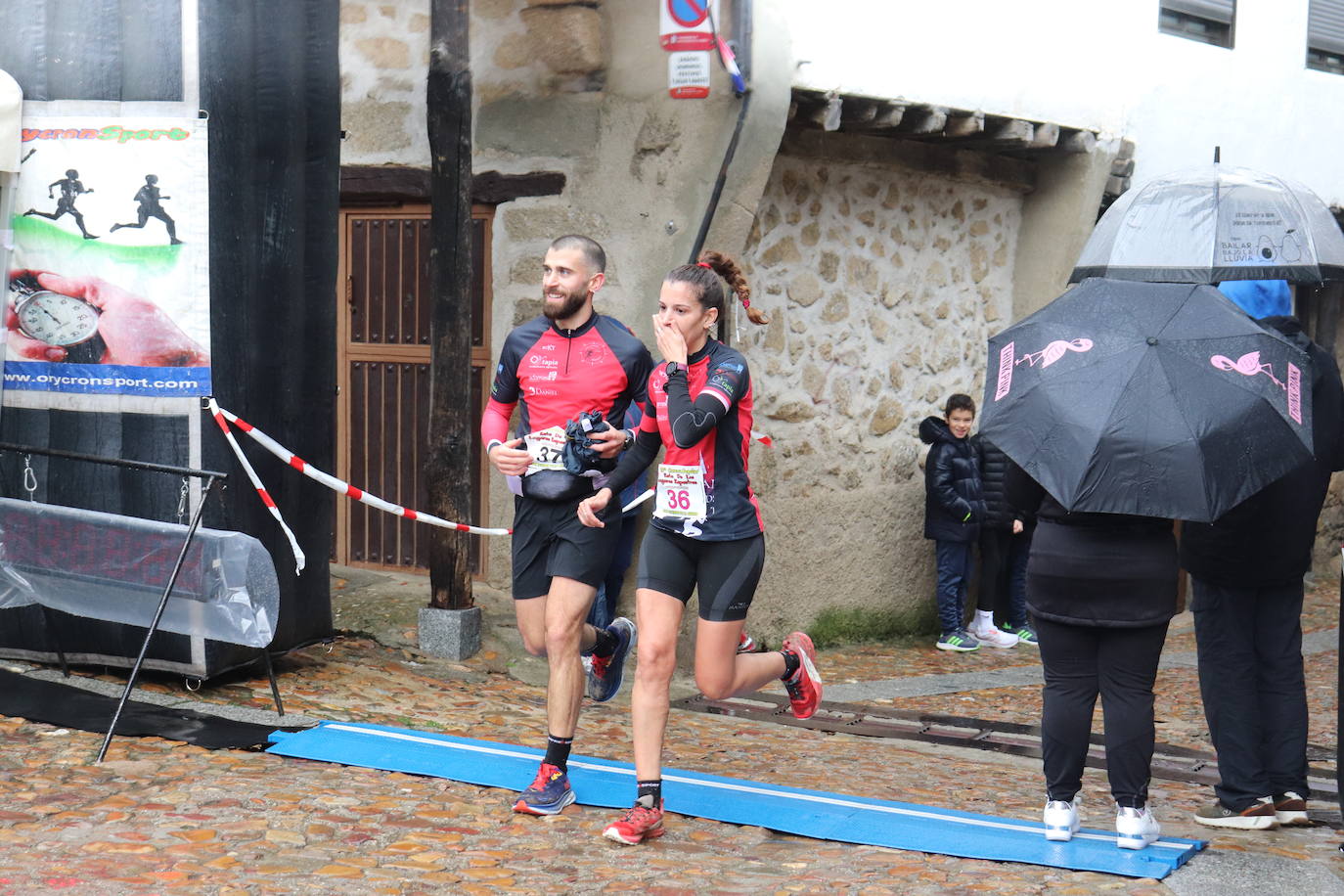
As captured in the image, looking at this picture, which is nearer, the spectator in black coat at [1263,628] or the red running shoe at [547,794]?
the red running shoe at [547,794]

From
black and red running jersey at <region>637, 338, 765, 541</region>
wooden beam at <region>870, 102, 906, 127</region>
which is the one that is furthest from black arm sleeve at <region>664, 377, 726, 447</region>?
wooden beam at <region>870, 102, 906, 127</region>

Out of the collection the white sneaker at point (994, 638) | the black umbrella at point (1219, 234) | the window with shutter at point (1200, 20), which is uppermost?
the window with shutter at point (1200, 20)

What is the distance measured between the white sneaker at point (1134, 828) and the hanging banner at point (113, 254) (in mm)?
3908

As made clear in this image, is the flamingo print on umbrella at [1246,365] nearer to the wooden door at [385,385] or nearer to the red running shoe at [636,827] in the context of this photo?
the red running shoe at [636,827]

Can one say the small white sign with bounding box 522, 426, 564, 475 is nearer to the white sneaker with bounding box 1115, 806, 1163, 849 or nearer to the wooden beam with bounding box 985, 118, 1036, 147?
the white sneaker with bounding box 1115, 806, 1163, 849

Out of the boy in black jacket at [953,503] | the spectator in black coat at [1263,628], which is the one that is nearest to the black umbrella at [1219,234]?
the spectator in black coat at [1263,628]

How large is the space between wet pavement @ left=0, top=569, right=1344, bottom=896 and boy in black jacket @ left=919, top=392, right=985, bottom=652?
8.37 ft

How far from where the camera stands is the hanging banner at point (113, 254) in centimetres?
641

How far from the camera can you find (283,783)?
5242 mm

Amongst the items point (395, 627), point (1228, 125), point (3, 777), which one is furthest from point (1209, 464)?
point (1228, 125)

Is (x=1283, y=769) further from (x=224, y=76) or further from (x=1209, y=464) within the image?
(x=224, y=76)

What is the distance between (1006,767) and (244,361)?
11.7 ft

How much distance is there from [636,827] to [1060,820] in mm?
1269

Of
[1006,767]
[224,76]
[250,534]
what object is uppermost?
[224,76]
